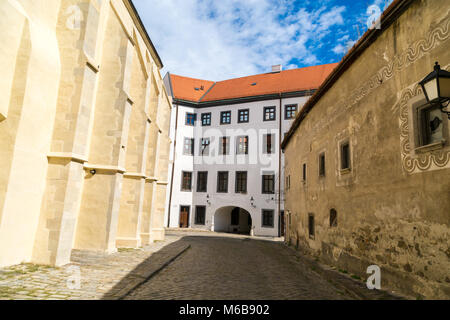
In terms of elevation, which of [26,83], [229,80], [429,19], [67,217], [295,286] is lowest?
[295,286]

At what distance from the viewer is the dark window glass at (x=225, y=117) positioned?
29.8 meters

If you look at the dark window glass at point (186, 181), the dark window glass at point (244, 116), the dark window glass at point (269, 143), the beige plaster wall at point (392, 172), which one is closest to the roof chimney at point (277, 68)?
the dark window glass at point (244, 116)

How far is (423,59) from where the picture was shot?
17.8 ft

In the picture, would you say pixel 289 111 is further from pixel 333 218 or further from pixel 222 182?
pixel 333 218

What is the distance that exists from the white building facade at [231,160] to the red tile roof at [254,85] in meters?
0.30

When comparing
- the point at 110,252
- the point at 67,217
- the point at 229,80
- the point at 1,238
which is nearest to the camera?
the point at 1,238

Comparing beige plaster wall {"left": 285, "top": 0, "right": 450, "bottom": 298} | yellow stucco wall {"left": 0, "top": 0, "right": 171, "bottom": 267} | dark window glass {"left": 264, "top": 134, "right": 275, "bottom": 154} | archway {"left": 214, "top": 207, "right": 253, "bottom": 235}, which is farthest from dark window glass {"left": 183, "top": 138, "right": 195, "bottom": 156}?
beige plaster wall {"left": 285, "top": 0, "right": 450, "bottom": 298}

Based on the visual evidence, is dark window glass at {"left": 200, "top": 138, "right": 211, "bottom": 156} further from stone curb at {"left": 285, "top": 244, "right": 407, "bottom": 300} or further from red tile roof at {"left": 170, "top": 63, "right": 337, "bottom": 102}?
stone curb at {"left": 285, "top": 244, "right": 407, "bottom": 300}

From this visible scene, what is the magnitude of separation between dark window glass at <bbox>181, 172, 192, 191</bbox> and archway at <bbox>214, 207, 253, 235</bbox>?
4.03 metres

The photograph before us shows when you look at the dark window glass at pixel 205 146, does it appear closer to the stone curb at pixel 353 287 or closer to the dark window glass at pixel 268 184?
the dark window glass at pixel 268 184

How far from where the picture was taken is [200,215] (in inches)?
1140

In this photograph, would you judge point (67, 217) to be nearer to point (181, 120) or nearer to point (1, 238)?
point (1, 238)
